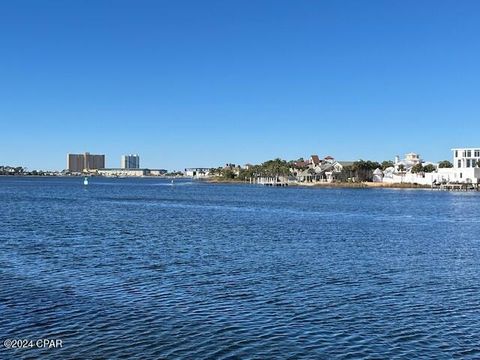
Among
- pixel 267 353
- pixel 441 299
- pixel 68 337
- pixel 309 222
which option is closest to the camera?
pixel 267 353

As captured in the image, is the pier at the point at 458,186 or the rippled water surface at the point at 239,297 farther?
the pier at the point at 458,186

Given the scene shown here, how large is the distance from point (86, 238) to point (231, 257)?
14103 mm

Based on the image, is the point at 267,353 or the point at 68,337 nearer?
the point at 267,353

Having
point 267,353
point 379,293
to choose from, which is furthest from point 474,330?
point 267,353

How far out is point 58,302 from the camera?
20.1m

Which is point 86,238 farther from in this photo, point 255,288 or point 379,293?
point 379,293

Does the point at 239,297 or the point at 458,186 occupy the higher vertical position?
the point at 458,186

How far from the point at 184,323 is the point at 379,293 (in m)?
8.81

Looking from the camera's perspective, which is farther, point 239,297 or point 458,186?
point 458,186

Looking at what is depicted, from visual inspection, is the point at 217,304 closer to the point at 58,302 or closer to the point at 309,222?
the point at 58,302

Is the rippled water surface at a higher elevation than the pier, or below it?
below

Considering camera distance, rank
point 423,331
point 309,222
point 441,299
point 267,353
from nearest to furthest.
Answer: point 267,353
point 423,331
point 441,299
point 309,222

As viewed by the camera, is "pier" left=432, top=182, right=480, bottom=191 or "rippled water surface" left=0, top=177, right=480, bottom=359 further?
"pier" left=432, top=182, right=480, bottom=191

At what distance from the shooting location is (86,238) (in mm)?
41344
